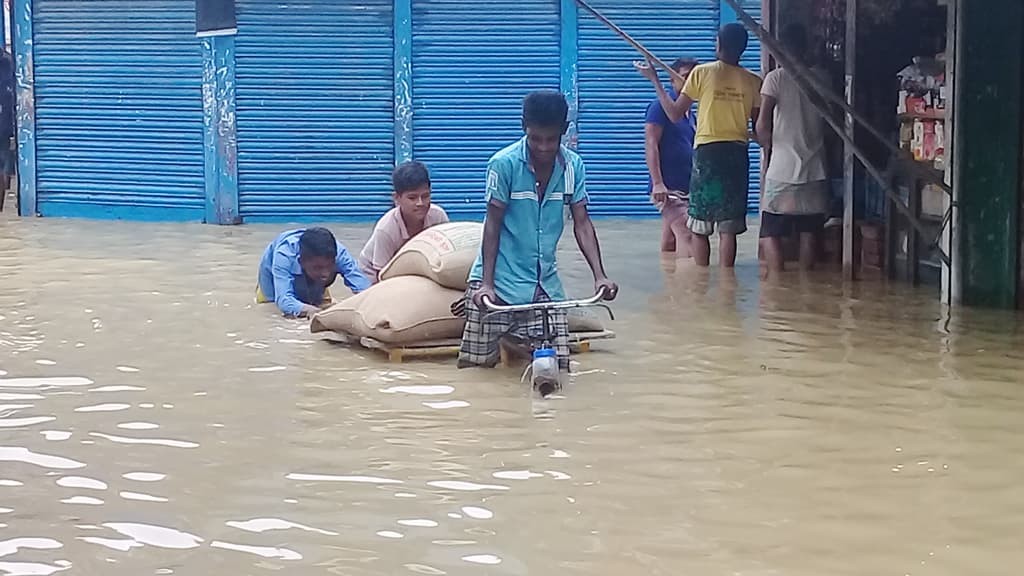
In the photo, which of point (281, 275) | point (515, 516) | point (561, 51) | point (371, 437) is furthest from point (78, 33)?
point (515, 516)

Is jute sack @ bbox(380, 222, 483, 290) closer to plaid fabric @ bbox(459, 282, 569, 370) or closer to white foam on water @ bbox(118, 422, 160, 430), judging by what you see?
plaid fabric @ bbox(459, 282, 569, 370)

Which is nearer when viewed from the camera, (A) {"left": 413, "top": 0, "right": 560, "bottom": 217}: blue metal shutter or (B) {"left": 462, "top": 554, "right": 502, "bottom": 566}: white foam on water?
(B) {"left": 462, "top": 554, "right": 502, "bottom": 566}: white foam on water

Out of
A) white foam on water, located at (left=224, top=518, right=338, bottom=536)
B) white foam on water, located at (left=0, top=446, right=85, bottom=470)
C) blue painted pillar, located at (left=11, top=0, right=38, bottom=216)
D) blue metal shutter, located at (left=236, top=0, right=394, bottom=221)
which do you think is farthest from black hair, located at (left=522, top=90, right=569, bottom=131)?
blue painted pillar, located at (left=11, top=0, right=38, bottom=216)

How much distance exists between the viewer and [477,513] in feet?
14.1

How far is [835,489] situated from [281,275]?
405cm

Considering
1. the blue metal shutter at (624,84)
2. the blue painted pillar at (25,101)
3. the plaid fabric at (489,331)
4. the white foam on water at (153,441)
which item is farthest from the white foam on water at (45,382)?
the blue painted pillar at (25,101)

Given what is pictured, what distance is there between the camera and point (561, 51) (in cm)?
1334

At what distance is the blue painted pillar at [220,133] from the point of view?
13.1m

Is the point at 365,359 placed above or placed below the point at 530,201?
below

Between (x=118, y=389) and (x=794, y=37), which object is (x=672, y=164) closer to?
(x=794, y=37)

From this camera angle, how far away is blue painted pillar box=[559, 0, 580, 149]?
13.3 m

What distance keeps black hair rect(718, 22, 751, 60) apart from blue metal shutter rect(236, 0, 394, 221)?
4440 millimetres

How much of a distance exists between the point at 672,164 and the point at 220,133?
4.47 m

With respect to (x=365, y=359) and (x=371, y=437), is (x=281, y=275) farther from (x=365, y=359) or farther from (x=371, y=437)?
(x=371, y=437)
